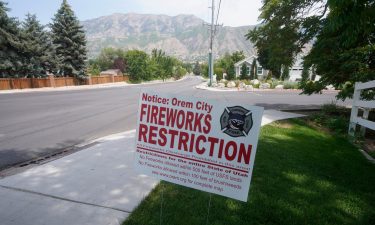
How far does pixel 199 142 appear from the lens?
9.40 feet

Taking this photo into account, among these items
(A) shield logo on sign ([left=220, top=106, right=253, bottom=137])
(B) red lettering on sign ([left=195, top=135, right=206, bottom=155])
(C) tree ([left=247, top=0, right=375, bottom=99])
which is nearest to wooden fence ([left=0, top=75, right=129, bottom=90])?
(C) tree ([left=247, top=0, right=375, bottom=99])

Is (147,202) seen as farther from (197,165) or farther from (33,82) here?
(33,82)

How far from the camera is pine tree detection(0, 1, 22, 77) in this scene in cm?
2961

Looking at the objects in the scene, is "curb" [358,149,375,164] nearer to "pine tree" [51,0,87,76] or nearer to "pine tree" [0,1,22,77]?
"pine tree" [0,1,22,77]

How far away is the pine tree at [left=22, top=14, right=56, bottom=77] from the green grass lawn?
1313 inches

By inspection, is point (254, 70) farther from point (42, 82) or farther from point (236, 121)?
point (236, 121)

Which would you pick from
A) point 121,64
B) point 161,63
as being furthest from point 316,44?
point 161,63

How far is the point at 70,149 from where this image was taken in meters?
6.71

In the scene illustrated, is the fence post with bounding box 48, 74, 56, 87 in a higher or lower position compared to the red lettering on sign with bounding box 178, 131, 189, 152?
lower

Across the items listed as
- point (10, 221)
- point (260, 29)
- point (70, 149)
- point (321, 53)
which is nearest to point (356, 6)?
point (10, 221)

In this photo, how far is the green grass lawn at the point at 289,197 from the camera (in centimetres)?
345

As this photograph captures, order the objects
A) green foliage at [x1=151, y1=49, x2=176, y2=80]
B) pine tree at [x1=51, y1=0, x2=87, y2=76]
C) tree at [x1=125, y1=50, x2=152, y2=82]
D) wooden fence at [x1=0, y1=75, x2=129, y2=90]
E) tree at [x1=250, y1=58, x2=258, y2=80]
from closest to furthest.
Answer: wooden fence at [x1=0, y1=75, x2=129, y2=90], pine tree at [x1=51, y1=0, x2=87, y2=76], tree at [x1=250, y1=58, x2=258, y2=80], tree at [x1=125, y1=50, x2=152, y2=82], green foliage at [x1=151, y1=49, x2=176, y2=80]

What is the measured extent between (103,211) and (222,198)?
5.49 feet

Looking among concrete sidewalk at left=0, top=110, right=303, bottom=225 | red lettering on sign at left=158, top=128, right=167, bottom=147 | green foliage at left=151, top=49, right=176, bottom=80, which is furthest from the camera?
green foliage at left=151, top=49, right=176, bottom=80
